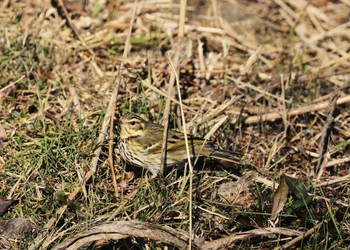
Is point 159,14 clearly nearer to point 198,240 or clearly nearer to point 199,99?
point 199,99

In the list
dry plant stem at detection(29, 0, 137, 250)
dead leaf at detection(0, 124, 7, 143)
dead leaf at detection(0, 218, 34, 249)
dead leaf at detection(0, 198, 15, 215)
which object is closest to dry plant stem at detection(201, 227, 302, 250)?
dry plant stem at detection(29, 0, 137, 250)

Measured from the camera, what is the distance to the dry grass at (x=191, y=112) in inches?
195

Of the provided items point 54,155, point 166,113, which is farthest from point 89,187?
point 166,113

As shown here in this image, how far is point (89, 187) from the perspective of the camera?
16.9ft

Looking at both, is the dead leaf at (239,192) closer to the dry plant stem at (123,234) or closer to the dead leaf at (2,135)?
the dry plant stem at (123,234)

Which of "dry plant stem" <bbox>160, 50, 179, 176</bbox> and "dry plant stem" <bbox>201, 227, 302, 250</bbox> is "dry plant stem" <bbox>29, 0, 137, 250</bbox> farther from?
"dry plant stem" <bbox>201, 227, 302, 250</bbox>

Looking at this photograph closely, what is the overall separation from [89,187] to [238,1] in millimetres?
4173

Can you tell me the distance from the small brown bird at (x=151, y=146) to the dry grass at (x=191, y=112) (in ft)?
0.50

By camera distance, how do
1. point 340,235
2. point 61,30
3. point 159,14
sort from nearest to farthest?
1. point 340,235
2. point 61,30
3. point 159,14

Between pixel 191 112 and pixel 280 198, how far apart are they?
1.51m

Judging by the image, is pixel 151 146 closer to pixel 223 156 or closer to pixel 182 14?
pixel 223 156

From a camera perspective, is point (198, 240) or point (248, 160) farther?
point (248, 160)

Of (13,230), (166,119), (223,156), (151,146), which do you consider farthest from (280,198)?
(13,230)

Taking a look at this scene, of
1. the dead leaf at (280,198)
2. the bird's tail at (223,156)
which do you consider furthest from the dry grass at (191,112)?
the bird's tail at (223,156)
